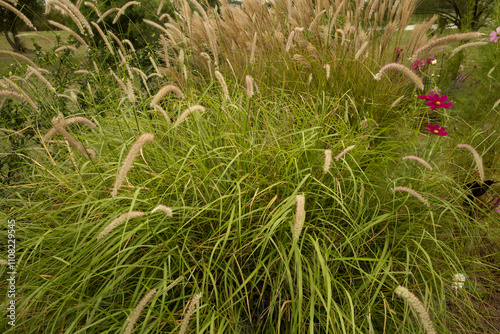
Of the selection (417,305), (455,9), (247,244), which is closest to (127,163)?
(247,244)

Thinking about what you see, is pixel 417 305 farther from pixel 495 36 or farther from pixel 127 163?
pixel 495 36

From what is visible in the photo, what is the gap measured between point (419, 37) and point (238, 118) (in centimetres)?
212

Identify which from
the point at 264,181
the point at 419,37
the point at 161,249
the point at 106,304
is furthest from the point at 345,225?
the point at 419,37

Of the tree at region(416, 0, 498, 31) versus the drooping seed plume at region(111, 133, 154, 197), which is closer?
the drooping seed plume at region(111, 133, 154, 197)

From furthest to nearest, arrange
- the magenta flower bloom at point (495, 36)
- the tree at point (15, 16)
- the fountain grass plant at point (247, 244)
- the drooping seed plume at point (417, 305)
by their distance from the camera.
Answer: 1. the magenta flower bloom at point (495, 36)
2. the tree at point (15, 16)
3. the fountain grass plant at point (247, 244)
4. the drooping seed plume at point (417, 305)

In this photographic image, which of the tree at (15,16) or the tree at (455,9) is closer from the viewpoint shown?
the tree at (15,16)

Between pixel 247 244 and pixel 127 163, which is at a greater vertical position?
pixel 127 163

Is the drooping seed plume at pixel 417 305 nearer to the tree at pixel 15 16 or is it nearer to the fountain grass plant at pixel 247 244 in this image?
the fountain grass plant at pixel 247 244

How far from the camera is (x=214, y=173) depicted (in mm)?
1874

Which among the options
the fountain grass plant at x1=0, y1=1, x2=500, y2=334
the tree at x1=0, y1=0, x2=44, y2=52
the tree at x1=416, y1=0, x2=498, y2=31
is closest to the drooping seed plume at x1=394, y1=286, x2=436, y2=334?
the fountain grass plant at x1=0, y1=1, x2=500, y2=334

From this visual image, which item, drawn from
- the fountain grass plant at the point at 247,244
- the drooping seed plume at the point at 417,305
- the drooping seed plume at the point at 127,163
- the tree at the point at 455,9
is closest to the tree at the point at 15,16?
the fountain grass plant at the point at 247,244

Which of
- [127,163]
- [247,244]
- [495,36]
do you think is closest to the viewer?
[127,163]

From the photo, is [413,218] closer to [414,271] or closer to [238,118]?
[414,271]

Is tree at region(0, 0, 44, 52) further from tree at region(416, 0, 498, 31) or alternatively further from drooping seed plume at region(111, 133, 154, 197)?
tree at region(416, 0, 498, 31)
